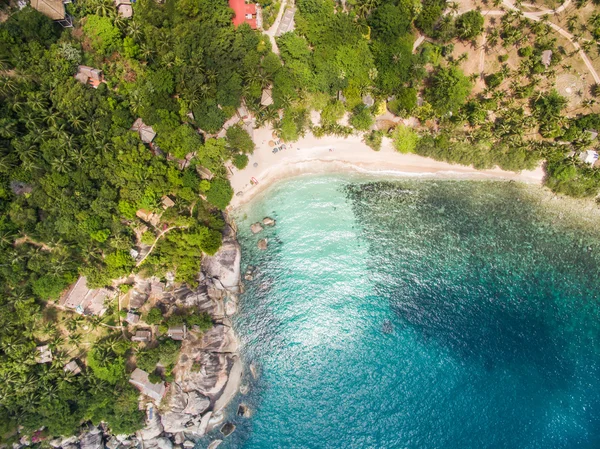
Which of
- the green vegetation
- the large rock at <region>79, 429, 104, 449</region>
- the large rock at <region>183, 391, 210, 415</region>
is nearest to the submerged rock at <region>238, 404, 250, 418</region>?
the large rock at <region>183, 391, 210, 415</region>

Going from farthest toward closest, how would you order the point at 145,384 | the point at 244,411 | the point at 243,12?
the point at 244,411, the point at 243,12, the point at 145,384

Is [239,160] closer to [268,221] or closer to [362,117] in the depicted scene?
[268,221]

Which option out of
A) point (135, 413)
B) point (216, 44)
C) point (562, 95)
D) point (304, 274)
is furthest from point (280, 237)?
point (562, 95)

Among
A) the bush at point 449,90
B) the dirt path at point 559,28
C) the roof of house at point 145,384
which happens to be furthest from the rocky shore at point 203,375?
the dirt path at point 559,28

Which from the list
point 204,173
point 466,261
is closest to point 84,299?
point 204,173

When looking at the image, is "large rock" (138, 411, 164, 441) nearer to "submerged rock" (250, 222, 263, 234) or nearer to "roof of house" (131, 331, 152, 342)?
"roof of house" (131, 331, 152, 342)

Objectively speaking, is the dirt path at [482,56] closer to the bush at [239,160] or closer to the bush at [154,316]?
the bush at [239,160]

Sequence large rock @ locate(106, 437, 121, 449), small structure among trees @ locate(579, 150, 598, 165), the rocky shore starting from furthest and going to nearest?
1. the rocky shore
2. small structure among trees @ locate(579, 150, 598, 165)
3. large rock @ locate(106, 437, 121, 449)
